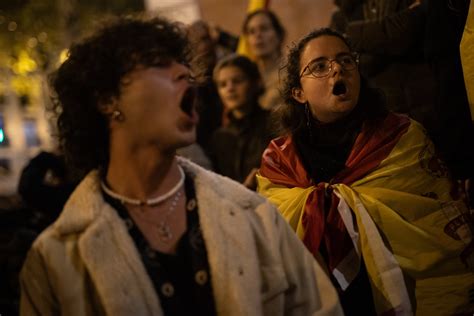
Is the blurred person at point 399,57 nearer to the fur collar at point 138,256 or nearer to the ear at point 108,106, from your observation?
the fur collar at point 138,256

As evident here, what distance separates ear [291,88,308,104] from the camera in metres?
3.05

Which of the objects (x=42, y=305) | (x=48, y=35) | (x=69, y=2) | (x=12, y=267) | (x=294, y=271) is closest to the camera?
(x=42, y=305)

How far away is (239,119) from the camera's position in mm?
4496

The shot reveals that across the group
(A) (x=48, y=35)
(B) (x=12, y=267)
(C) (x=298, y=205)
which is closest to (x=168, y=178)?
(C) (x=298, y=205)

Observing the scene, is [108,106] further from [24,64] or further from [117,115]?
[24,64]

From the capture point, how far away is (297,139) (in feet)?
9.91

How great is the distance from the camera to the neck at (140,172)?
1.99 metres

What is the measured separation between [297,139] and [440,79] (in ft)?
2.50

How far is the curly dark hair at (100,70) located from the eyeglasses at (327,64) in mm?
927

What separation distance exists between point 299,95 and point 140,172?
1.31 metres

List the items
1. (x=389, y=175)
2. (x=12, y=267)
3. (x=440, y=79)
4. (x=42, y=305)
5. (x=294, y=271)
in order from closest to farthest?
(x=42, y=305) → (x=294, y=271) → (x=389, y=175) → (x=440, y=79) → (x=12, y=267)

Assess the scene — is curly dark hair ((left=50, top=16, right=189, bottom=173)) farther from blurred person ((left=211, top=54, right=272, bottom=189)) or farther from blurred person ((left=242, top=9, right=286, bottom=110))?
blurred person ((left=242, top=9, right=286, bottom=110))

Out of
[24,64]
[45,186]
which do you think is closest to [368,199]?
[45,186]

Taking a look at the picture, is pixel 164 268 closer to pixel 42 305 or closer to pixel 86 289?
pixel 86 289
